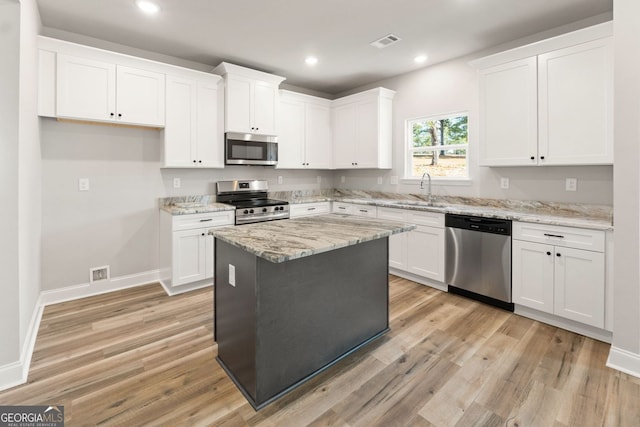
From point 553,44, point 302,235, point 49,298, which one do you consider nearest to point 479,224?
point 553,44

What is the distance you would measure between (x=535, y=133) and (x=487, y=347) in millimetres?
1973

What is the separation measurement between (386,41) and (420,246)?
7.48 ft

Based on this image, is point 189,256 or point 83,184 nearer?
point 83,184

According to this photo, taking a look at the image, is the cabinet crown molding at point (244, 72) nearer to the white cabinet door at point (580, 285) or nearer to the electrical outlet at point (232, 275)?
the electrical outlet at point (232, 275)

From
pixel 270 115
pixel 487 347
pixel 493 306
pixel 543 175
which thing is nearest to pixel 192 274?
pixel 270 115

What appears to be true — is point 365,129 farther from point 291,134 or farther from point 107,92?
point 107,92

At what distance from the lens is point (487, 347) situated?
2.41 m

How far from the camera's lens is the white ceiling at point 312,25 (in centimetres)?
271

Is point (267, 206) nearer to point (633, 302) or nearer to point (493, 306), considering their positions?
point (493, 306)

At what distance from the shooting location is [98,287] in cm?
347

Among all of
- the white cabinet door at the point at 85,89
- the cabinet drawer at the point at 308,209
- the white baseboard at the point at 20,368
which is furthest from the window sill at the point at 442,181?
the white baseboard at the point at 20,368

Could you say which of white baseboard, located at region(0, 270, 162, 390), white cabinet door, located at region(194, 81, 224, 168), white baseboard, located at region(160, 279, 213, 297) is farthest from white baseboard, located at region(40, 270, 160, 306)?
white cabinet door, located at region(194, 81, 224, 168)

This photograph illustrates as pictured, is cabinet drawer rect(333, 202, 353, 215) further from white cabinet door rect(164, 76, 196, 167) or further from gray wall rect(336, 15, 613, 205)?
white cabinet door rect(164, 76, 196, 167)

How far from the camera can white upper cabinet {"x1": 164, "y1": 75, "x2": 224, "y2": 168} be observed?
3.57 m
